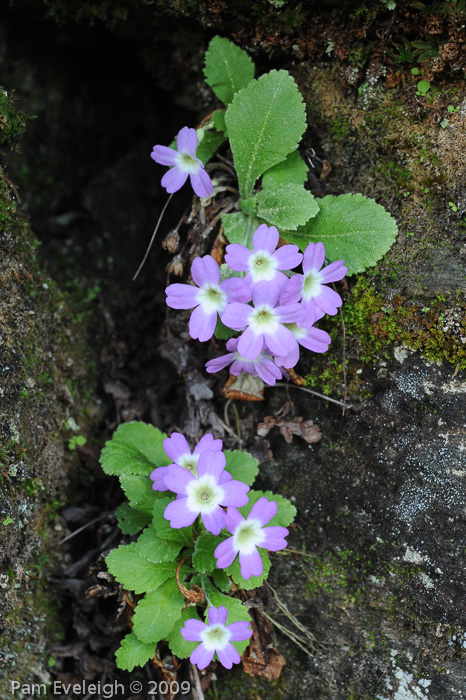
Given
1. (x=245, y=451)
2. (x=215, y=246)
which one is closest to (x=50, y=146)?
(x=215, y=246)

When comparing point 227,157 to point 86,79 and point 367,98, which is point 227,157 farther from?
point 86,79

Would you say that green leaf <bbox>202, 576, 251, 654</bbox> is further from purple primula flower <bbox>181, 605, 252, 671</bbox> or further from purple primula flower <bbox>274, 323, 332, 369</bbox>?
purple primula flower <bbox>274, 323, 332, 369</bbox>

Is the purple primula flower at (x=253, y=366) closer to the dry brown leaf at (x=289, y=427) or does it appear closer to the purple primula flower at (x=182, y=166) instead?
the dry brown leaf at (x=289, y=427)

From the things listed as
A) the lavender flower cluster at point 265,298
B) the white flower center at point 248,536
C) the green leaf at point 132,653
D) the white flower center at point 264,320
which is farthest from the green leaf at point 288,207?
the green leaf at point 132,653

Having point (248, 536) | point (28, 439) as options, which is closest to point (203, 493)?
point (248, 536)

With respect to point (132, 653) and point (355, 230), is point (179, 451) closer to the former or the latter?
point (132, 653)

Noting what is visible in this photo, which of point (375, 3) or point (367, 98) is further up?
point (375, 3)
